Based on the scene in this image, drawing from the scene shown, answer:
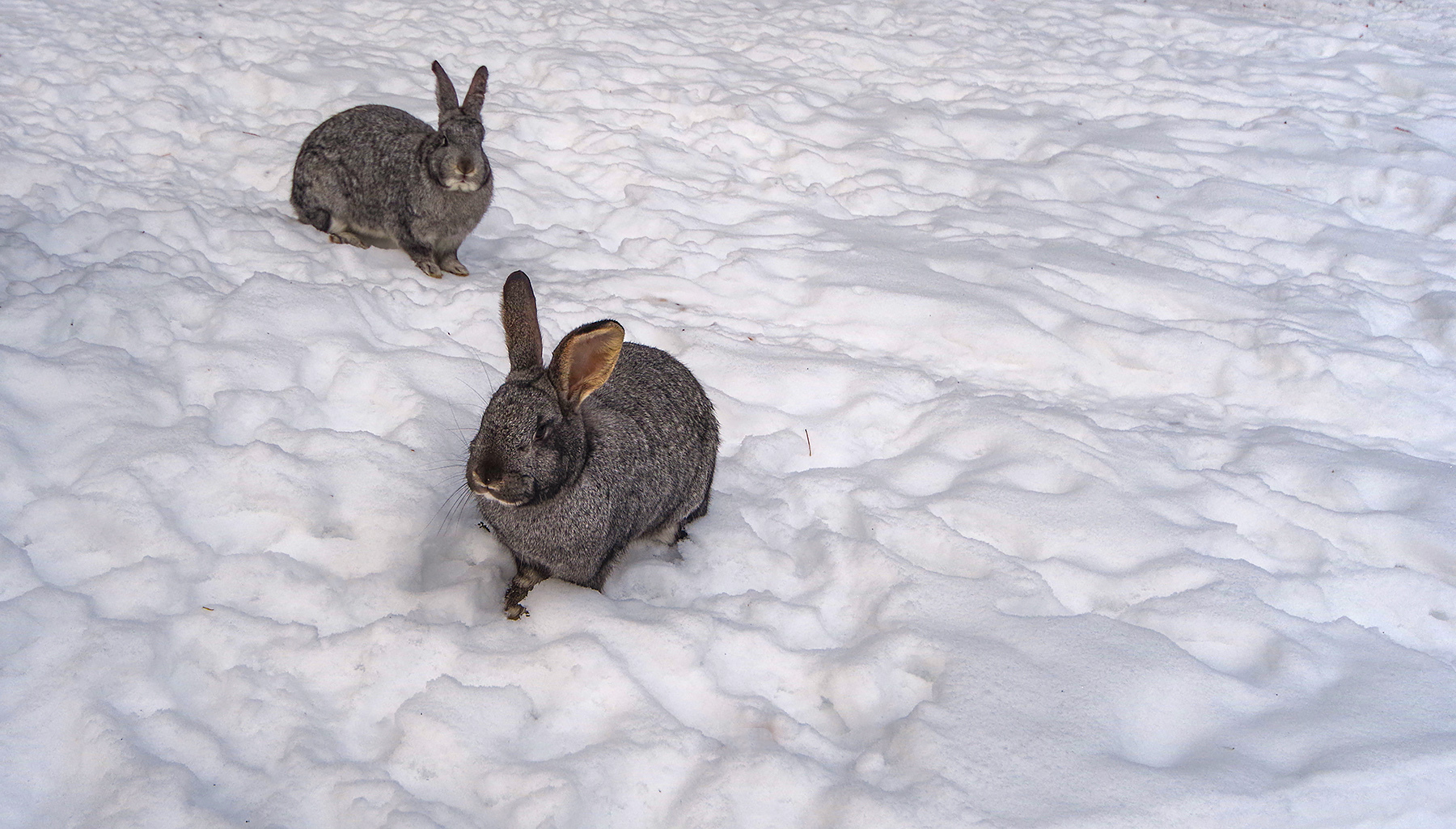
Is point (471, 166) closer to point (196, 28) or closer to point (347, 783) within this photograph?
point (347, 783)

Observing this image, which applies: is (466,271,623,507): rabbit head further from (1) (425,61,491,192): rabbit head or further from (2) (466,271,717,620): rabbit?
(1) (425,61,491,192): rabbit head

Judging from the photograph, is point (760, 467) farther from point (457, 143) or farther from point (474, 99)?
point (474, 99)

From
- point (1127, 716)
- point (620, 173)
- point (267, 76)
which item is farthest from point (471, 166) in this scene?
point (1127, 716)

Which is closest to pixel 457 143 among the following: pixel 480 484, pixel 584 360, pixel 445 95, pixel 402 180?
pixel 445 95

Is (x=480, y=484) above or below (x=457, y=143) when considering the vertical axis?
below

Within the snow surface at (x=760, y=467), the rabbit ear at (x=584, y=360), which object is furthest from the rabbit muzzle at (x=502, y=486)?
the snow surface at (x=760, y=467)

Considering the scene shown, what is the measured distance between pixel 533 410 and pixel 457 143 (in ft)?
9.56

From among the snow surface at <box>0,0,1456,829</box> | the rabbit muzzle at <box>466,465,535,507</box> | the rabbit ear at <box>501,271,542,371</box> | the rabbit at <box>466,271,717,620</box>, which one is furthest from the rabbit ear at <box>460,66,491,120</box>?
the rabbit muzzle at <box>466,465,535,507</box>

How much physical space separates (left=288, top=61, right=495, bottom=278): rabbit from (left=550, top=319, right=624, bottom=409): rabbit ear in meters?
2.69

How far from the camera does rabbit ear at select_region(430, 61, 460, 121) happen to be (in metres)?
5.27

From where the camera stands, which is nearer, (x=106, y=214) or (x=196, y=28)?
(x=106, y=214)

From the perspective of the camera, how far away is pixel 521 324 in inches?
119

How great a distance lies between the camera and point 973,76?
339 inches

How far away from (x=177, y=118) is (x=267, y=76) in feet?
3.39
